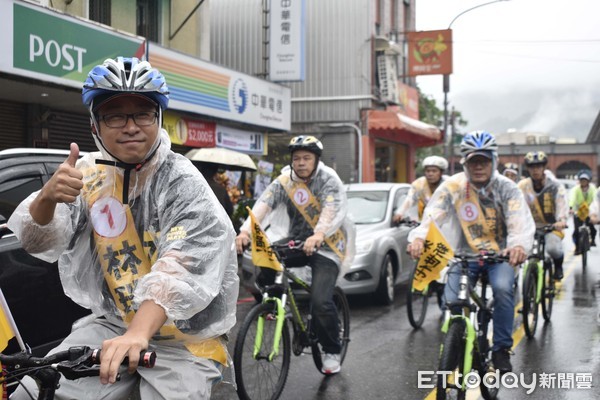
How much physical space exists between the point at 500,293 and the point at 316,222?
1.62 meters

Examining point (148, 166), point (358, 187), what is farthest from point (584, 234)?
point (148, 166)

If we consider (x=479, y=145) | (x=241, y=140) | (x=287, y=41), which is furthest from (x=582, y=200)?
(x=479, y=145)

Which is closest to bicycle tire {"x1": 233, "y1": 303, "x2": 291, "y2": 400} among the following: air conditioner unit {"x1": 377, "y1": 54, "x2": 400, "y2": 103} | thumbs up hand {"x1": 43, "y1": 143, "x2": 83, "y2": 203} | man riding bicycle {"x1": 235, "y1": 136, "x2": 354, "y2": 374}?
man riding bicycle {"x1": 235, "y1": 136, "x2": 354, "y2": 374}

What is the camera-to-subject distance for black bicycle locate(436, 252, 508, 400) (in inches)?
183

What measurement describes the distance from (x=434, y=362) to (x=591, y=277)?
723cm

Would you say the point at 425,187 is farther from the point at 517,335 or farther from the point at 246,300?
the point at 517,335

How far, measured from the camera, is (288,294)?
5.68 meters

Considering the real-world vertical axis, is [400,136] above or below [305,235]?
above

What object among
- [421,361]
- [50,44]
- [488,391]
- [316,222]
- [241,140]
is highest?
[50,44]

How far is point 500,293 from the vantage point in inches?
219

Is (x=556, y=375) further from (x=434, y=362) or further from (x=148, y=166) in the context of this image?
(x=148, y=166)

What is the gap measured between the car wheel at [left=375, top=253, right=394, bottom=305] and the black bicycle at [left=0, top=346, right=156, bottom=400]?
7.99 m

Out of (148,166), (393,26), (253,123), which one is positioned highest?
(393,26)

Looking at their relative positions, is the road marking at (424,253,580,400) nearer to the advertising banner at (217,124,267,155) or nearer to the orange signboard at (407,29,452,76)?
the advertising banner at (217,124,267,155)
